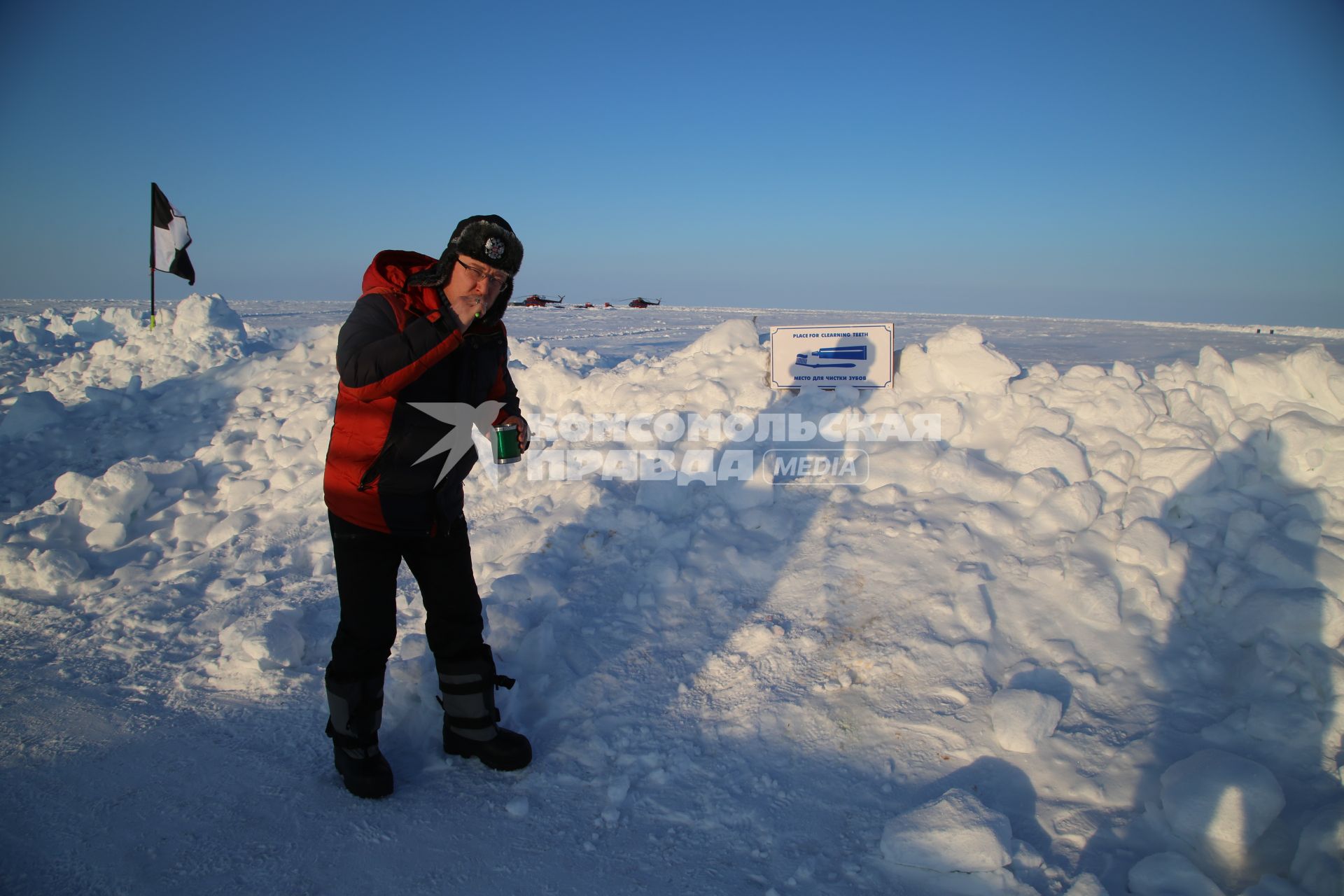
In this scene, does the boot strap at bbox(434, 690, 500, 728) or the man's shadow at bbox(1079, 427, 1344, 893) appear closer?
the man's shadow at bbox(1079, 427, 1344, 893)

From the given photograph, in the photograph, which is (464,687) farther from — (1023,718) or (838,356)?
(838,356)

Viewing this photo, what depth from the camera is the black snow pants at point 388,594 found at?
245 cm

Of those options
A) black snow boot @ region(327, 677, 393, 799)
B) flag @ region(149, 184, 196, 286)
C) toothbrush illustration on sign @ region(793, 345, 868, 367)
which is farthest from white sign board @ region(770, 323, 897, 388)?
flag @ region(149, 184, 196, 286)

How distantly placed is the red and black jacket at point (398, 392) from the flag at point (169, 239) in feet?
28.2

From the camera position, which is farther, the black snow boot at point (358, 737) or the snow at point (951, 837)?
the black snow boot at point (358, 737)

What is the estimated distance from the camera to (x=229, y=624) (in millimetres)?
3787

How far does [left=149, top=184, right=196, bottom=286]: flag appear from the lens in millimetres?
8672

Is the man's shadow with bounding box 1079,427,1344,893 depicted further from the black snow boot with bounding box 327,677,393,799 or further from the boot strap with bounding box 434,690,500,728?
the black snow boot with bounding box 327,677,393,799

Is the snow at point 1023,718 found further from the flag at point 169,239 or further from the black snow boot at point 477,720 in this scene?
the flag at point 169,239

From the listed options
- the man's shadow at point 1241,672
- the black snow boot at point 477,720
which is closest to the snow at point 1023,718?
the man's shadow at point 1241,672

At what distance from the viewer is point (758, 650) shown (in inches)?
135

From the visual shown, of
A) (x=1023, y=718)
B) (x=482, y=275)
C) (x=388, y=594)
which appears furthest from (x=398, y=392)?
(x=1023, y=718)

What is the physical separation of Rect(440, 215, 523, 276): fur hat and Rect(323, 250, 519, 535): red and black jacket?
0.19 meters

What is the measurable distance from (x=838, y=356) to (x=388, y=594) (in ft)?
15.2
